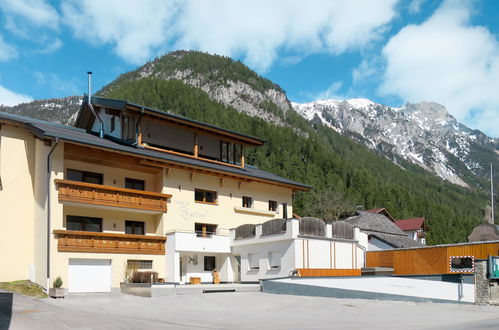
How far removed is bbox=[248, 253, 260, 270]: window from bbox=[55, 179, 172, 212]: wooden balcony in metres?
6.90

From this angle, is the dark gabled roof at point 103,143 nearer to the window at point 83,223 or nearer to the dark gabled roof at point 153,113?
the dark gabled roof at point 153,113

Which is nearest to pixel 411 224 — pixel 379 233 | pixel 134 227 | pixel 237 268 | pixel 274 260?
pixel 379 233

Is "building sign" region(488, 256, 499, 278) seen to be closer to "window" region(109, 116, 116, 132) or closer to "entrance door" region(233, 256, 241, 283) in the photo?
"entrance door" region(233, 256, 241, 283)

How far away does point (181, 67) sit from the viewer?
184 m

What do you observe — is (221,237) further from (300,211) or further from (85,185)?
(300,211)

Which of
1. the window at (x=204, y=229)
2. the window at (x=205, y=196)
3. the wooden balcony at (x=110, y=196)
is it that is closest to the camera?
the wooden balcony at (x=110, y=196)

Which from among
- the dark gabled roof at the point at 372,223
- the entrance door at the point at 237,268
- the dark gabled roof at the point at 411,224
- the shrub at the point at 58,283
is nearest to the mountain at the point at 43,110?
the dark gabled roof at the point at 411,224

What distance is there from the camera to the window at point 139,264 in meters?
32.8

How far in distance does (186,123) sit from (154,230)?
811 cm

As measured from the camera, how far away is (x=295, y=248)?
33.0 meters

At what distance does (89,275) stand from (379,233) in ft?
132

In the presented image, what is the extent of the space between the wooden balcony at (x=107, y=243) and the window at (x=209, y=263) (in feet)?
14.7

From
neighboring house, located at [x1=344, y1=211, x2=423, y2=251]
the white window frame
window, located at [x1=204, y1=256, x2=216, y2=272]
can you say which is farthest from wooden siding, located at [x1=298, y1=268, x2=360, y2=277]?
neighboring house, located at [x1=344, y1=211, x2=423, y2=251]

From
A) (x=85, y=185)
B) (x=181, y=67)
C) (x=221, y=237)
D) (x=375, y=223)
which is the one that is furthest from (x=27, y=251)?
(x=181, y=67)
